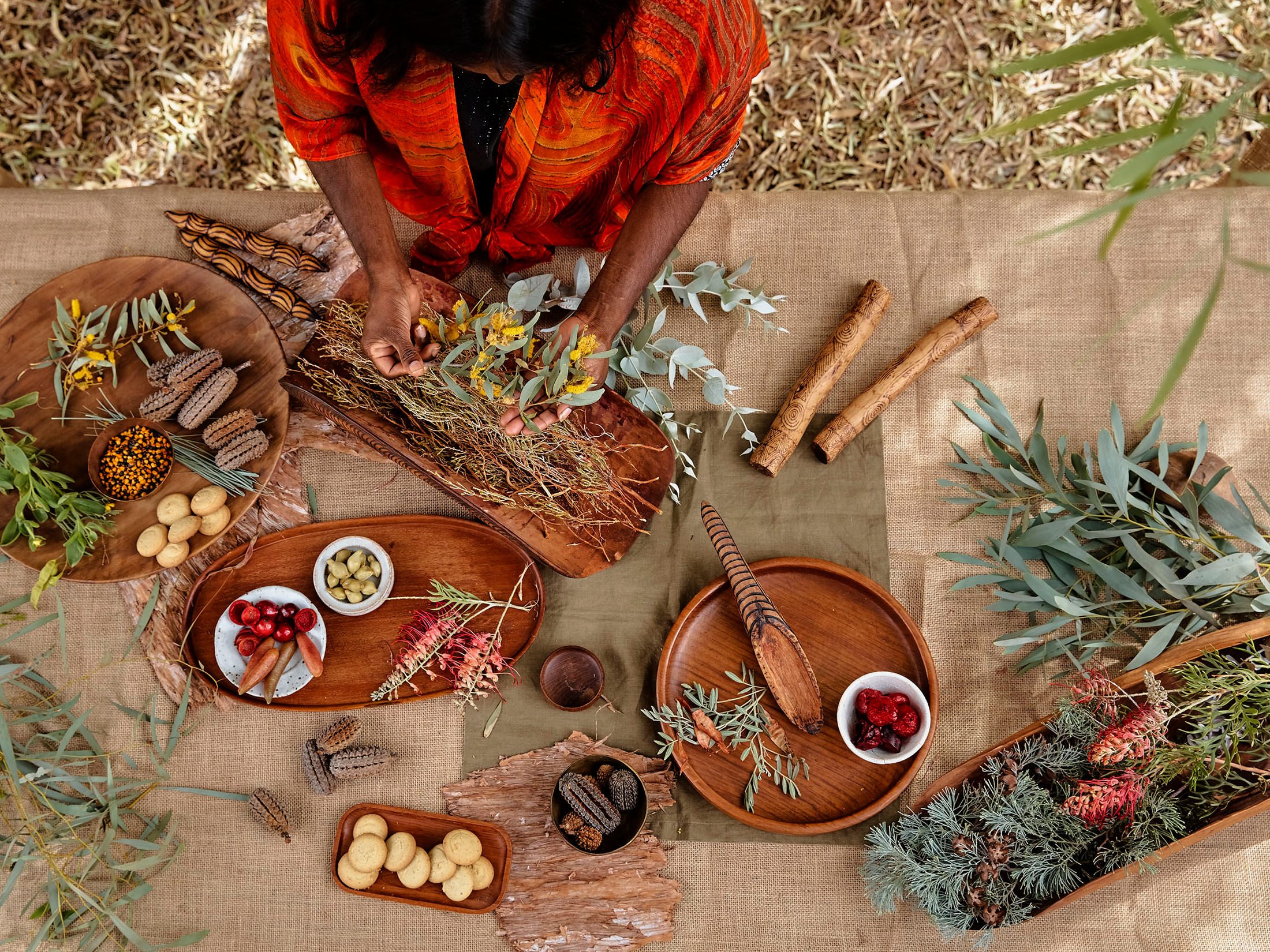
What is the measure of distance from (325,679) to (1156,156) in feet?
5.45

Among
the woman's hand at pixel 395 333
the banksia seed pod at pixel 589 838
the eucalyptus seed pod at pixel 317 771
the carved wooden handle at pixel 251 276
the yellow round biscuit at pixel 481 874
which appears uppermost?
the woman's hand at pixel 395 333

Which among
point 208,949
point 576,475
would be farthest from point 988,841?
point 208,949

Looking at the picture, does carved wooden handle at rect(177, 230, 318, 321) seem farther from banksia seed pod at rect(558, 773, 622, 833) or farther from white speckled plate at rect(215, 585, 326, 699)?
banksia seed pod at rect(558, 773, 622, 833)

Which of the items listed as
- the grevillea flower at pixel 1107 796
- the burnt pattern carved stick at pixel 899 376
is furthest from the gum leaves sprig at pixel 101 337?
the grevillea flower at pixel 1107 796

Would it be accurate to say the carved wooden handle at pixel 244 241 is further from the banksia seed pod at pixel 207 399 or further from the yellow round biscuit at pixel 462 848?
the yellow round biscuit at pixel 462 848

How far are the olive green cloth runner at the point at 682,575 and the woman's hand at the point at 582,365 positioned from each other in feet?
1.03

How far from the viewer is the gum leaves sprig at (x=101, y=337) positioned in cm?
161

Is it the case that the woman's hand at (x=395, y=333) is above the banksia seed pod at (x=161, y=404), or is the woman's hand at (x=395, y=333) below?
above

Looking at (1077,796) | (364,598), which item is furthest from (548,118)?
(1077,796)

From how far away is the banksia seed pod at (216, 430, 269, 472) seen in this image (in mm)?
1576

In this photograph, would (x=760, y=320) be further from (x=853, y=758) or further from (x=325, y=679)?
(x=325, y=679)

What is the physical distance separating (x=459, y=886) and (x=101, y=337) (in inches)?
53.3

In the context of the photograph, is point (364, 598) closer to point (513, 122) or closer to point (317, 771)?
point (317, 771)

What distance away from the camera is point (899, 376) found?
1.73 metres
